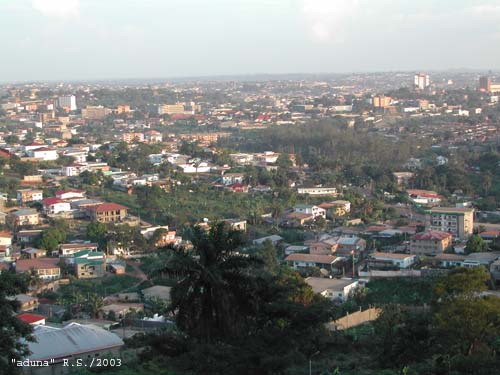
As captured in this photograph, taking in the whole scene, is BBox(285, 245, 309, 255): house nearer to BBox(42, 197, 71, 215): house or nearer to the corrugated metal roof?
BBox(42, 197, 71, 215): house

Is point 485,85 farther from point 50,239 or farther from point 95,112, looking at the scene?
point 50,239

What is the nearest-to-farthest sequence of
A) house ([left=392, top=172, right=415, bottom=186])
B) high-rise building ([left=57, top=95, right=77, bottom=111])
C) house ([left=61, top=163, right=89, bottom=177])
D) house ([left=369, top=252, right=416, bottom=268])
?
house ([left=369, top=252, right=416, bottom=268]) < house ([left=392, top=172, right=415, bottom=186]) < house ([left=61, top=163, right=89, bottom=177]) < high-rise building ([left=57, top=95, right=77, bottom=111])

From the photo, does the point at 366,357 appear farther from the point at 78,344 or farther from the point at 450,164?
the point at 450,164

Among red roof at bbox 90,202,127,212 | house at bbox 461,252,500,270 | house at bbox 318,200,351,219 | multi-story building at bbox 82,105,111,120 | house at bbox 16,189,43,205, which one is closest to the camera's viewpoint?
house at bbox 461,252,500,270

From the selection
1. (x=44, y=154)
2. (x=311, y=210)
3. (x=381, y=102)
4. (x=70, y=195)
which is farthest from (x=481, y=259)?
(x=381, y=102)

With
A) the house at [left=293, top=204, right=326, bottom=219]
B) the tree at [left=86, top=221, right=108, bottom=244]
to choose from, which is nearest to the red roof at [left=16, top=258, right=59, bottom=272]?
the tree at [left=86, top=221, right=108, bottom=244]

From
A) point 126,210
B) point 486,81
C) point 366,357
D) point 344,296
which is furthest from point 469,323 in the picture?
point 486,81

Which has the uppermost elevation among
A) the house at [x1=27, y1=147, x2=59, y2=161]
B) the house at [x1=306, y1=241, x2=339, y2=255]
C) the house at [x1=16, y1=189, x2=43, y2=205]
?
the house at [x1=27, y1=147, x2=59, y2=161]
